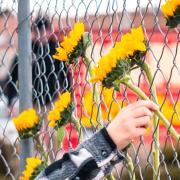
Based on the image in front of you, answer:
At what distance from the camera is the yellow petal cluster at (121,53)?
129 cm

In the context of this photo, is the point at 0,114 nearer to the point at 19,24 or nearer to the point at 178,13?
the point at 19,24

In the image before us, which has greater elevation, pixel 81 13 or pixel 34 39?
pixel 81 13

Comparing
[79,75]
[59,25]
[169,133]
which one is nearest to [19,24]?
[59,25]

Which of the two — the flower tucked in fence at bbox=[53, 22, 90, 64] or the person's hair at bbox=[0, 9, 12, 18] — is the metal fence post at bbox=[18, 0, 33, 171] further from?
the flower tucked in fence at bbox=[53, 22, 90, 64]

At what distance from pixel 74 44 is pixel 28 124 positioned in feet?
0.90

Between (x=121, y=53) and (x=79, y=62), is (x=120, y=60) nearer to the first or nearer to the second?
(x=121, y=53)

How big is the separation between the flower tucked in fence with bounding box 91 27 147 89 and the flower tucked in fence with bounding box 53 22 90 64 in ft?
0.79

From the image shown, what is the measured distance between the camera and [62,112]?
1.57 metres

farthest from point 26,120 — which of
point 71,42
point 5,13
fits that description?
point 5,13

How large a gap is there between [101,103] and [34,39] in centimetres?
68

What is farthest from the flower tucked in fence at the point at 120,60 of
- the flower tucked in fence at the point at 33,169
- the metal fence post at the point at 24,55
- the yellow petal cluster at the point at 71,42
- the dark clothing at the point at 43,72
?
the metal fence post at the point at 24,55

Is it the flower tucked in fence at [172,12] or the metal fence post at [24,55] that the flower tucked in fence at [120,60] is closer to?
the flower tucked in fence at [172,12]

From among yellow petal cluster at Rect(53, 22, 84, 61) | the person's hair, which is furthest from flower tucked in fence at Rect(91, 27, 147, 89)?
the person's hair

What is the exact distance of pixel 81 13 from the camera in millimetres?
1892
